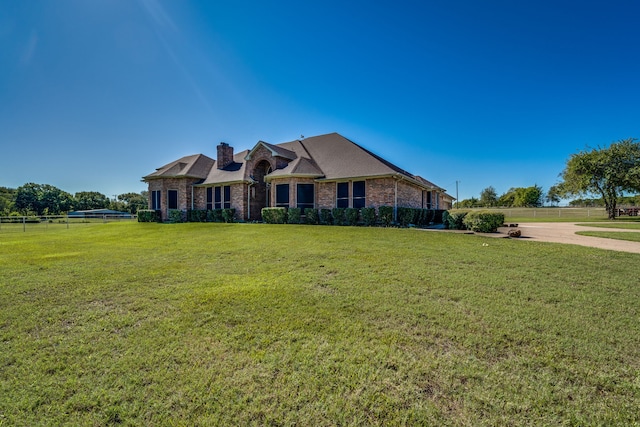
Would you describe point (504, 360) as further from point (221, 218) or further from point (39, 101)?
point (39, 101)

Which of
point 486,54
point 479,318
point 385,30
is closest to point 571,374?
point 479,318

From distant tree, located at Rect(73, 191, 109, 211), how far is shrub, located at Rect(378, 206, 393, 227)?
8523 cm

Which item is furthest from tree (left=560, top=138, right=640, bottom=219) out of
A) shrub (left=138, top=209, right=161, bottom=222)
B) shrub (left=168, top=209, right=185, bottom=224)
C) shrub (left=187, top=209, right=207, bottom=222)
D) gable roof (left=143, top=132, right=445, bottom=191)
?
shrub (left=138, top=209, right=161, bottom=222)

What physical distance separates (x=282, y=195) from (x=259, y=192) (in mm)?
3335

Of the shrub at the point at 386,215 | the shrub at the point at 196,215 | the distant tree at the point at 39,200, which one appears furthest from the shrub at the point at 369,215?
the distant tree at the point at 39,200

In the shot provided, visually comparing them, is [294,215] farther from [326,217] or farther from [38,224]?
[38,224]

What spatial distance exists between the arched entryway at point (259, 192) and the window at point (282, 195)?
2.79 meters

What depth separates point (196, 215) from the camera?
70.6 feet

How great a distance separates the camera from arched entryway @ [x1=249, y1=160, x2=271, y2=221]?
2028 cm

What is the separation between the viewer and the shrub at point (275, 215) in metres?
16.9

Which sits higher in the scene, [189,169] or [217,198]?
[189,169]

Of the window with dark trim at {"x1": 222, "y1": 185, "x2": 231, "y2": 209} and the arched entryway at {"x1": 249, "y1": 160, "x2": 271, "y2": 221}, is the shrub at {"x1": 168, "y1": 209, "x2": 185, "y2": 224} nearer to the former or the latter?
the window with dark trim at {"x1": 222, "y1": 185, "x2": 231, "y2": 209}

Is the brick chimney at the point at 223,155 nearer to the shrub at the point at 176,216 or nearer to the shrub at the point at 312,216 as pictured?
the shrub at the point at 176,216

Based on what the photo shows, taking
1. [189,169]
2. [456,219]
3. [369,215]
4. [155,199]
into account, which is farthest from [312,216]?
[155,199]
